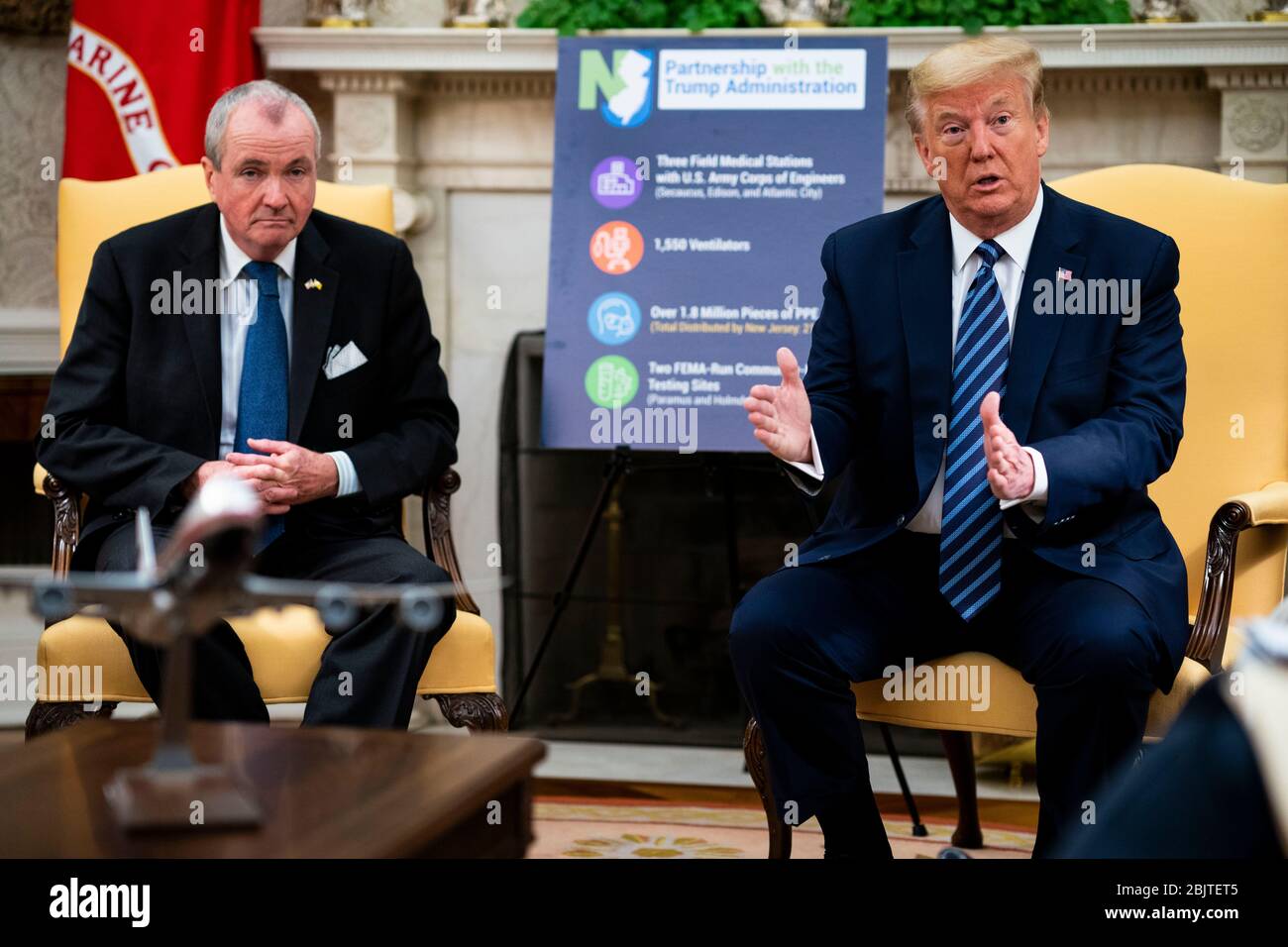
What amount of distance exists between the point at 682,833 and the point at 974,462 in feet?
3.81

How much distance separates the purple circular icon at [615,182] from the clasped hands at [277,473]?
136cm

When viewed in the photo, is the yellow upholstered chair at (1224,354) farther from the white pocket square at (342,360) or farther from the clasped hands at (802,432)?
the white pocket square at (342,360)

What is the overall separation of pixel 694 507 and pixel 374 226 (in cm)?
161

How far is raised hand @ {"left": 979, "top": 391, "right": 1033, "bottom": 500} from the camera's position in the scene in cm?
198

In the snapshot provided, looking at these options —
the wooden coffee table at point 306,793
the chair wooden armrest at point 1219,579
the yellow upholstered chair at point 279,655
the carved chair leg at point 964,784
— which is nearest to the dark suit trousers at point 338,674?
the yellow upholstered chair at point 279,655

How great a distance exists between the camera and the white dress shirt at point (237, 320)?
2494 mm

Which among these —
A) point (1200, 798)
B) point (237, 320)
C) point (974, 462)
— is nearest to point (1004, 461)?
point (974, 462)

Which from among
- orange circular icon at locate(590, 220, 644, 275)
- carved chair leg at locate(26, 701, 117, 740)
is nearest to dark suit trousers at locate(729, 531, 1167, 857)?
carved chair leg at locate(26, 701, 117, 740)

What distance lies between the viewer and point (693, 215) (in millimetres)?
3557

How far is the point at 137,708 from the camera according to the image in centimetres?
433

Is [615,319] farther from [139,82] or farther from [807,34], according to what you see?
[139,82]
